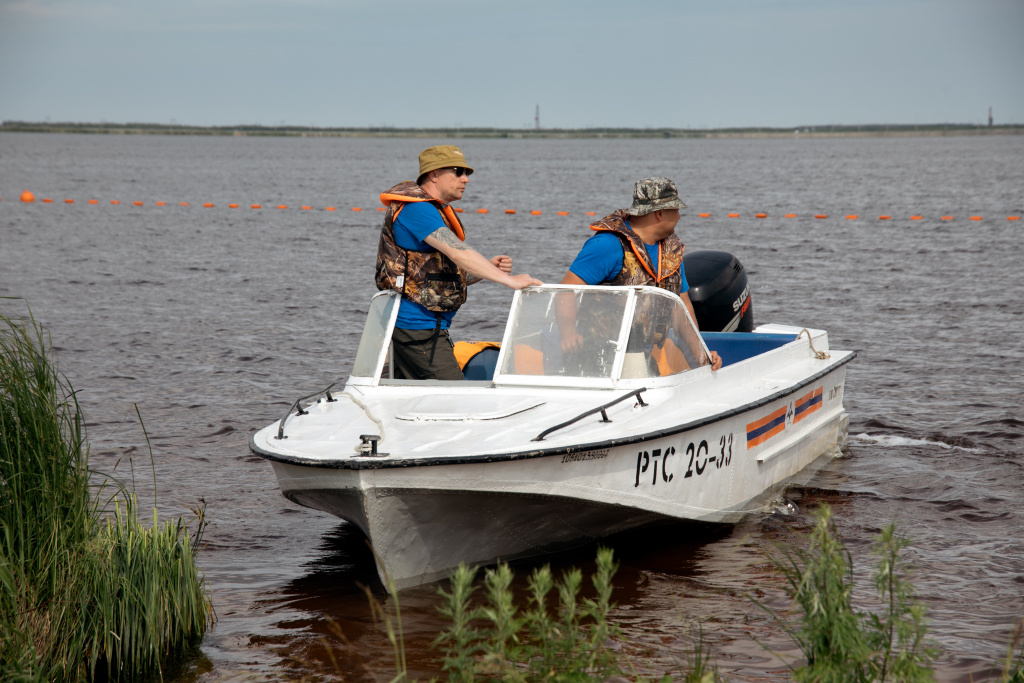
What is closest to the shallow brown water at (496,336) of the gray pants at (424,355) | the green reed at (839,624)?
the green reed at (839,624)

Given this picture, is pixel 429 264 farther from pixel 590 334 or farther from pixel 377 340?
pixel 590 334

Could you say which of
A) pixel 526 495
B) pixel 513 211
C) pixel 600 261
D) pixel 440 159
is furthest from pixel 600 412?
pixel 513 211

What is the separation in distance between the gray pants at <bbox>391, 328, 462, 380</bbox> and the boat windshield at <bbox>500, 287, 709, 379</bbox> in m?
0.37

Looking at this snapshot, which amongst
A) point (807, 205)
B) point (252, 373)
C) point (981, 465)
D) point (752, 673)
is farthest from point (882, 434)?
point (807, 205)

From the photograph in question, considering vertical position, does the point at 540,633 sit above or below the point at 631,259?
below

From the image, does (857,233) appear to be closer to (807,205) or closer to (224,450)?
(807,205)

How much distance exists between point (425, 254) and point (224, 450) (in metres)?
3.53

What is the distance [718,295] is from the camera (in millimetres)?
8617

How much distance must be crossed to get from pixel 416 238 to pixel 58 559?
102 inches

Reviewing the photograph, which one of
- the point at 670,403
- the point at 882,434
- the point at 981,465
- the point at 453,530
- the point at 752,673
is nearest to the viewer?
the point at 752,673

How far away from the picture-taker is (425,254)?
5914 mm

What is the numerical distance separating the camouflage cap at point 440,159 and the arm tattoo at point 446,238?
1.20ft

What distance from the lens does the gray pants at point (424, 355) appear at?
6086 mm

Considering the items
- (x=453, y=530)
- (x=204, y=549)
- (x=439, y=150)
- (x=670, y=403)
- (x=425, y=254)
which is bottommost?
(x=204, y=549)
